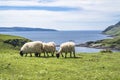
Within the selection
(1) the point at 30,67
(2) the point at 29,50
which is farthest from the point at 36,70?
(2) the point at 29,50

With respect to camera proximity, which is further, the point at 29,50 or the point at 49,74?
the point at 29,50

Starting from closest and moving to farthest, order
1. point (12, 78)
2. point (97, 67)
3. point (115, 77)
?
point (12, 78), point (115, 77), point (97, 67)

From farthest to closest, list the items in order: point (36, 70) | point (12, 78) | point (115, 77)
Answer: point (36, 70) → point (115, 77) → point (12, 78)

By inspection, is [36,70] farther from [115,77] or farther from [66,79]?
[115,77]

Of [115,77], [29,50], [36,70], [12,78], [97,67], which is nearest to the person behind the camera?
[12,78]

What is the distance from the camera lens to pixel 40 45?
41875mm

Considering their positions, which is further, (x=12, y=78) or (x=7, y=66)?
(x=7, y=66)

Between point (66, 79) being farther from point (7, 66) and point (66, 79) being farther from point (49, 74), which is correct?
point (7, 66)

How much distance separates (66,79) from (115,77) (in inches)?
170

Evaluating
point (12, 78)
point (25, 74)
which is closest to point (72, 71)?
point (25, 74)

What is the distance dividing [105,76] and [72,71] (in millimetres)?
3436

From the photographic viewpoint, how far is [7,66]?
2583 centimetres

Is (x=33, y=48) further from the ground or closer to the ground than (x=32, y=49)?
further from the ground

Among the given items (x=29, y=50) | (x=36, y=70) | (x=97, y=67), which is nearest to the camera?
(x=36, y=70)
